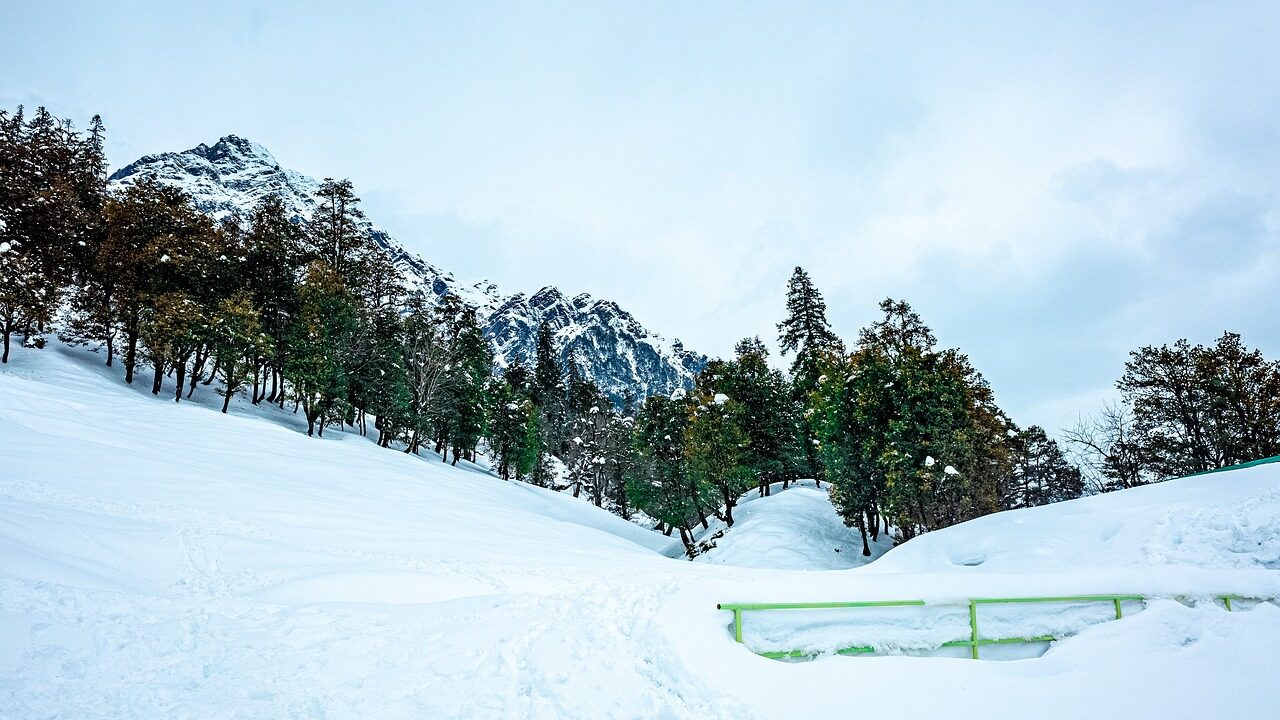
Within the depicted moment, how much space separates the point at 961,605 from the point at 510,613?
23.7 feet

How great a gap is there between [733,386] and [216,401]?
30.1 metres

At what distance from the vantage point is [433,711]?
5488mm

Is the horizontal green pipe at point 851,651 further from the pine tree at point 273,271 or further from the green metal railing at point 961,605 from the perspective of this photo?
the pine tree at point 273,271

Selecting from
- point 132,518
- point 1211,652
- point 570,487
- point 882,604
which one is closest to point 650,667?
point 882,604

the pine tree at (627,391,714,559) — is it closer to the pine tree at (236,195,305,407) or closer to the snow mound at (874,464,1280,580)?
the snow mound at (874,464,1280,580)

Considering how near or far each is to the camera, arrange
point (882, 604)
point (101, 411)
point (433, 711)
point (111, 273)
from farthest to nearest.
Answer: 1. point (111, 273)
2. point (101, 411)
3. point (882, 604)
4. point (433, 711)

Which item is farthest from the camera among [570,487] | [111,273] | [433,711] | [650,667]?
[570,487]

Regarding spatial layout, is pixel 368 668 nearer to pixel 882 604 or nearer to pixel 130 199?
pixel 882 604

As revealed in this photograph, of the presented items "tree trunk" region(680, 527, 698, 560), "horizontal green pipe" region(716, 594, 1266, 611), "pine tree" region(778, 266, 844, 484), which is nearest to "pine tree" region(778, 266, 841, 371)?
"pine tree" region(778, 266, 844, 484)

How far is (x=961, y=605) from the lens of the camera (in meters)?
7.52

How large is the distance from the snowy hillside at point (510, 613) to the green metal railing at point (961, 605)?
168mm

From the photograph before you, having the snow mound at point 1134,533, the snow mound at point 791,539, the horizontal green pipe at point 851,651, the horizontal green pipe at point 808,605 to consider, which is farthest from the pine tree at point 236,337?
the snow mound at point 1134,533

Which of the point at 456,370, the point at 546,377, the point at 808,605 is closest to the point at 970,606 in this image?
the point at 808,605

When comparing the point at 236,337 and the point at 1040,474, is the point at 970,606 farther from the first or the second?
the point at 1040,474
